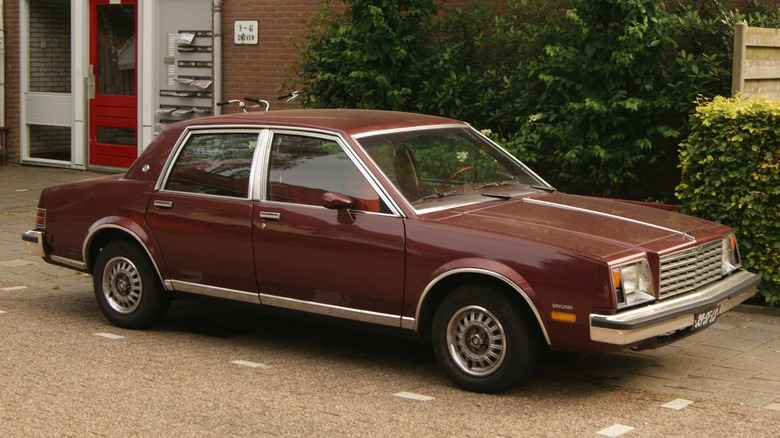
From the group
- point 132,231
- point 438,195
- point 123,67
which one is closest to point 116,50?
point 123,67

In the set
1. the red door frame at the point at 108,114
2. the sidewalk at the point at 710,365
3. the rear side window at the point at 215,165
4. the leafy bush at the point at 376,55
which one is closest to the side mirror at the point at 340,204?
the rear side window at the point at 215,165

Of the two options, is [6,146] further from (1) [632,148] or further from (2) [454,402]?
(2) [454,402]

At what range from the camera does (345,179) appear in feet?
24.1

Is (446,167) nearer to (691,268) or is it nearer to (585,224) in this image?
(585,224)

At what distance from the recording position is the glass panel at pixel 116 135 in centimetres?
1725

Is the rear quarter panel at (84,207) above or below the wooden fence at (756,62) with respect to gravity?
below

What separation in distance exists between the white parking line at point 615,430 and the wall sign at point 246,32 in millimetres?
10543

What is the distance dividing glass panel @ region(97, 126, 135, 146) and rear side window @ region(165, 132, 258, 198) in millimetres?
9291

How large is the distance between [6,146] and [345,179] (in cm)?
1287

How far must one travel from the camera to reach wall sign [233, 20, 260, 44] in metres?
15.6

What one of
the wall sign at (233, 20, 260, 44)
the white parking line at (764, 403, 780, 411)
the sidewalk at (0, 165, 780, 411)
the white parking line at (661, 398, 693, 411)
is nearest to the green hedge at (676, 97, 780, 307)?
the sidewalk at (0, 165, 780, 411)

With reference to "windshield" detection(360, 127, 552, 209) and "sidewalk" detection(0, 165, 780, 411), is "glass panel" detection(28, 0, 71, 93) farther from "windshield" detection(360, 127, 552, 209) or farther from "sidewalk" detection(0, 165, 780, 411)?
"sidewalk" detection(0, 165, 780, 411)

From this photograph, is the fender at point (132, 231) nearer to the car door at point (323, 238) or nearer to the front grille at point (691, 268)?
the car door at point (323, 238)

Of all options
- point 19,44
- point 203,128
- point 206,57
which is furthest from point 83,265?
point 19,44
